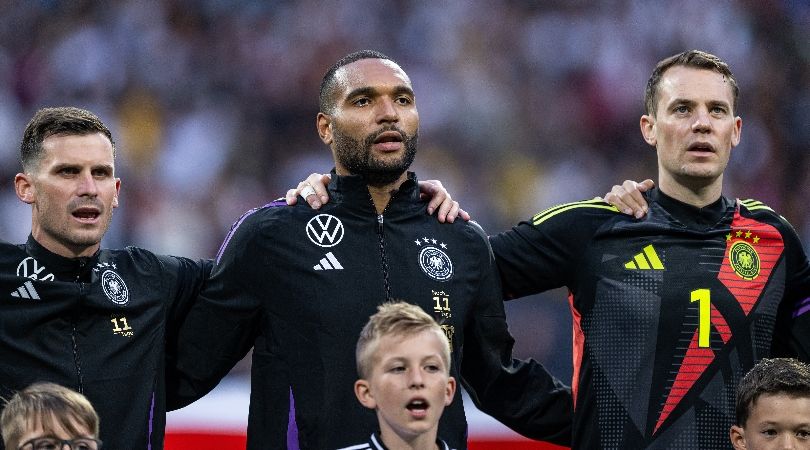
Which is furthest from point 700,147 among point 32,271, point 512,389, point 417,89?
point 417,89

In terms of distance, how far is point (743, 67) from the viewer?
1015 centimetres

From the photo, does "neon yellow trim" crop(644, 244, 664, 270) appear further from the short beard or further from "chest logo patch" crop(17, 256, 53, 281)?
"chest logo patch" crop(17, 256, 53, 281)

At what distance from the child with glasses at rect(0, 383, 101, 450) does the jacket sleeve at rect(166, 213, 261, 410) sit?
0.73 meters

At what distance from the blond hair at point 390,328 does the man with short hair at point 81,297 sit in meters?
0.85

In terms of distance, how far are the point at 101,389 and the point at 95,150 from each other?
839 mm

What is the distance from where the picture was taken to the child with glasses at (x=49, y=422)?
3721 mm

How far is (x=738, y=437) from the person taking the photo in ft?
14.2

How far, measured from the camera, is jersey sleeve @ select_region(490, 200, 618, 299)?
4707 mm

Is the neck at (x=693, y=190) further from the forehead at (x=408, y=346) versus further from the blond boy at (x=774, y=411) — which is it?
the forehead at (x=408, y=346)

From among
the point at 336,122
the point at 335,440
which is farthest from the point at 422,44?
the point at 335,440

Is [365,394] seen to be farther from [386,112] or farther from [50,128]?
[50,128]

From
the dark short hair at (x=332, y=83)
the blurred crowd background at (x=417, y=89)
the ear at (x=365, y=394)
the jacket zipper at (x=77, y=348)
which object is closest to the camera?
the ear at (x=365, y=394)

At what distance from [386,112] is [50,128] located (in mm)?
1181

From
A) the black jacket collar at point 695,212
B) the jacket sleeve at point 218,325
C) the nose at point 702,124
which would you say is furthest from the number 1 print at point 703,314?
the jacket sleeve at point 218,325
